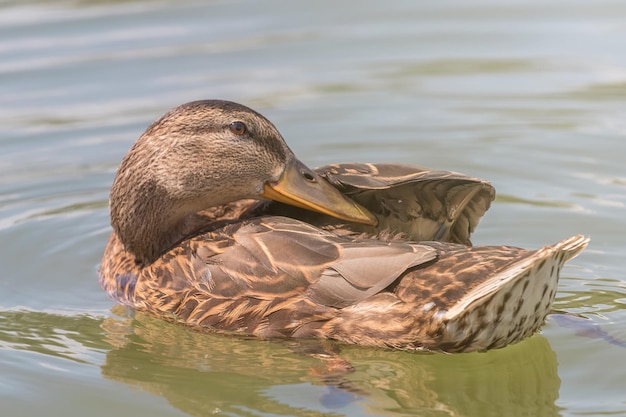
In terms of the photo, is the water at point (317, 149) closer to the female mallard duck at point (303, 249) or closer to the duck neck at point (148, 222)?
the female mallard duck at point (303, 249)

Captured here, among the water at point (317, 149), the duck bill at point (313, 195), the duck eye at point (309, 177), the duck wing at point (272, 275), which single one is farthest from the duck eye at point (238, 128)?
the water at point (317, 149)

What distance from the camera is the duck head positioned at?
710 centimetres

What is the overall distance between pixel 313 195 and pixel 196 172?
2.34 feet

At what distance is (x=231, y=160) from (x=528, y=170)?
120 inches

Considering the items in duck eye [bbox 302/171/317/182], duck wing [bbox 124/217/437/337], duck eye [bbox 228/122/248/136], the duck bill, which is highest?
duck eye [bbox 228/122/248/136]

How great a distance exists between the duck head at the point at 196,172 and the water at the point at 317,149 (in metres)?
0.58

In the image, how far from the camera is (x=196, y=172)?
7168 mm

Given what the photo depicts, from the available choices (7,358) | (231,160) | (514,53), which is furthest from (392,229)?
(514,53)

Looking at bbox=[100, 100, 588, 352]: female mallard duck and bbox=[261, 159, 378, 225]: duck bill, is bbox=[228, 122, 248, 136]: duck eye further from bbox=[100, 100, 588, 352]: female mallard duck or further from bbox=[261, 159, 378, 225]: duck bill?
bbox=[261, 159, 378, 225]: duck bill

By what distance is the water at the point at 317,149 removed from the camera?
20.3 ft

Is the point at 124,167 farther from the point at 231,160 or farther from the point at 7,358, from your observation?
the point at 7,358

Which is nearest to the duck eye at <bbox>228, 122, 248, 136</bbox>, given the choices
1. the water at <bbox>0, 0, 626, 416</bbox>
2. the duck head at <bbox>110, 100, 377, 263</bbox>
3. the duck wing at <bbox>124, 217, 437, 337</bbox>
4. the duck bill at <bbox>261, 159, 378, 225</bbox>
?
the duck head at <bbox>110, 100, 377, 263</bbox>

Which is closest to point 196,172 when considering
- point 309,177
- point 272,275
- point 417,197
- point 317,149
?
point 309,177

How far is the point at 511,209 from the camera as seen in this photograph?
8664 mm
